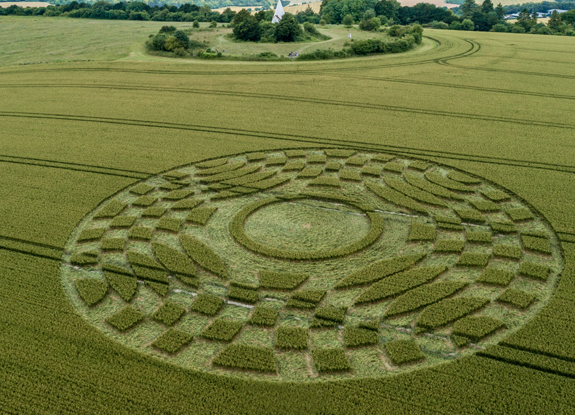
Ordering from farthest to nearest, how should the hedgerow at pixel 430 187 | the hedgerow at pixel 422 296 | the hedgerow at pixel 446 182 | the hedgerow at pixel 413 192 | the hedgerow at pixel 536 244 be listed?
the hedgerow at pixel 446 182 < the hedgerow at pixel 430 187 < the hedgerow at pixel 413 192 < the hedgerow at pixel 536 244 < the hedgerow at pixel 422 296

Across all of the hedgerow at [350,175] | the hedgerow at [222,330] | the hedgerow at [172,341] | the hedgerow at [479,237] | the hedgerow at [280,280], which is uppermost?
the hedgerow at [350,175]

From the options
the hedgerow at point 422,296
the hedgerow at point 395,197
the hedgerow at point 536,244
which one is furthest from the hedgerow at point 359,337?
the hedgerow at point 395,197

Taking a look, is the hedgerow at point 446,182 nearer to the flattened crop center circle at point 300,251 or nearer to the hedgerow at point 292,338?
the flattened crop center circle at point 300,251

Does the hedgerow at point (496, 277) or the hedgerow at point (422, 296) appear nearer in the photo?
the hedgerow at point (422, 296)

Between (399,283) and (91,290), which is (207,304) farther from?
(399,283)

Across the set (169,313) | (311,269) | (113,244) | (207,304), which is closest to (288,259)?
(311,269)

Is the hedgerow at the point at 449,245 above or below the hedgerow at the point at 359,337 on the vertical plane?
above

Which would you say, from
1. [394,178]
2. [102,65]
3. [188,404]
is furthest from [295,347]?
[102,65]

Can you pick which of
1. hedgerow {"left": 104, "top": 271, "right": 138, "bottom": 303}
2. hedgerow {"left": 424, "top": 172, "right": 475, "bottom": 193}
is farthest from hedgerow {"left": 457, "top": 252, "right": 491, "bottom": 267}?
hedgerow {"left": 104, "top": 271, "right": 138, "bottom": 303}
